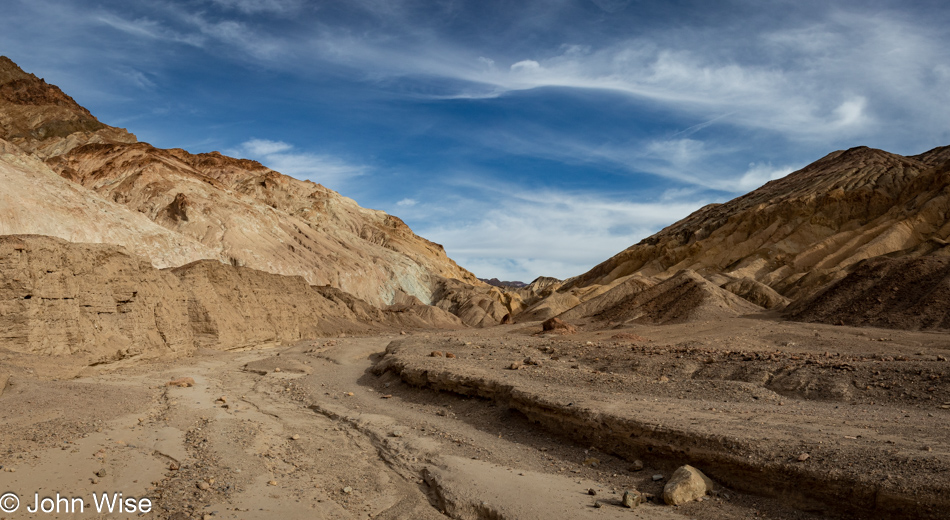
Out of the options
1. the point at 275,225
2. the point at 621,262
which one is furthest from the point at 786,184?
the point at 275,225

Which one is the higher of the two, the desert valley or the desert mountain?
the desert mountain

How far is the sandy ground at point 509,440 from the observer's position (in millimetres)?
6734

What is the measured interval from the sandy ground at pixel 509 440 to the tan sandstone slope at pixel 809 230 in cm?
3115

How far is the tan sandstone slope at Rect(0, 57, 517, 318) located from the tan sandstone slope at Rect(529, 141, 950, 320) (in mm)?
24578

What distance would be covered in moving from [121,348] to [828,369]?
2061 centimetres

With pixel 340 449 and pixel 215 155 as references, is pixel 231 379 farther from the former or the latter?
pixel 215 155

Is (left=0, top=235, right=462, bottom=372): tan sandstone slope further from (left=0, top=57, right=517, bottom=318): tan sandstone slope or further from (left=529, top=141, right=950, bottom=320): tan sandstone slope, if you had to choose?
(left=529, top=141, right=950, bottom=320): tan sandstone slope

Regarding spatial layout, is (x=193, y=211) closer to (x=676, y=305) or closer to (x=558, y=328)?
(x=558, y=328)

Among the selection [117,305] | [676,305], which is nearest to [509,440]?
[117,305]

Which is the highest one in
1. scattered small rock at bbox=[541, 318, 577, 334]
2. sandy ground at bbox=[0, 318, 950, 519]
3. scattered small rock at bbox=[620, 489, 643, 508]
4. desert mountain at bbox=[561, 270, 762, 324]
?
desert mountain at bbox=[561, 270, 762, 324]

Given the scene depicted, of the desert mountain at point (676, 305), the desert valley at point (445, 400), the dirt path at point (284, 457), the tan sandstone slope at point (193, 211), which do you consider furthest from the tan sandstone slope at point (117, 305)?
the desert mountain at point (676, 305)

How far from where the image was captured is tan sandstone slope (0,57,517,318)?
38.8m

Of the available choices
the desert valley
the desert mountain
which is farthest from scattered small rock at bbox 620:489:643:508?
the desert mountain

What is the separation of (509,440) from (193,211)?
184 feet
